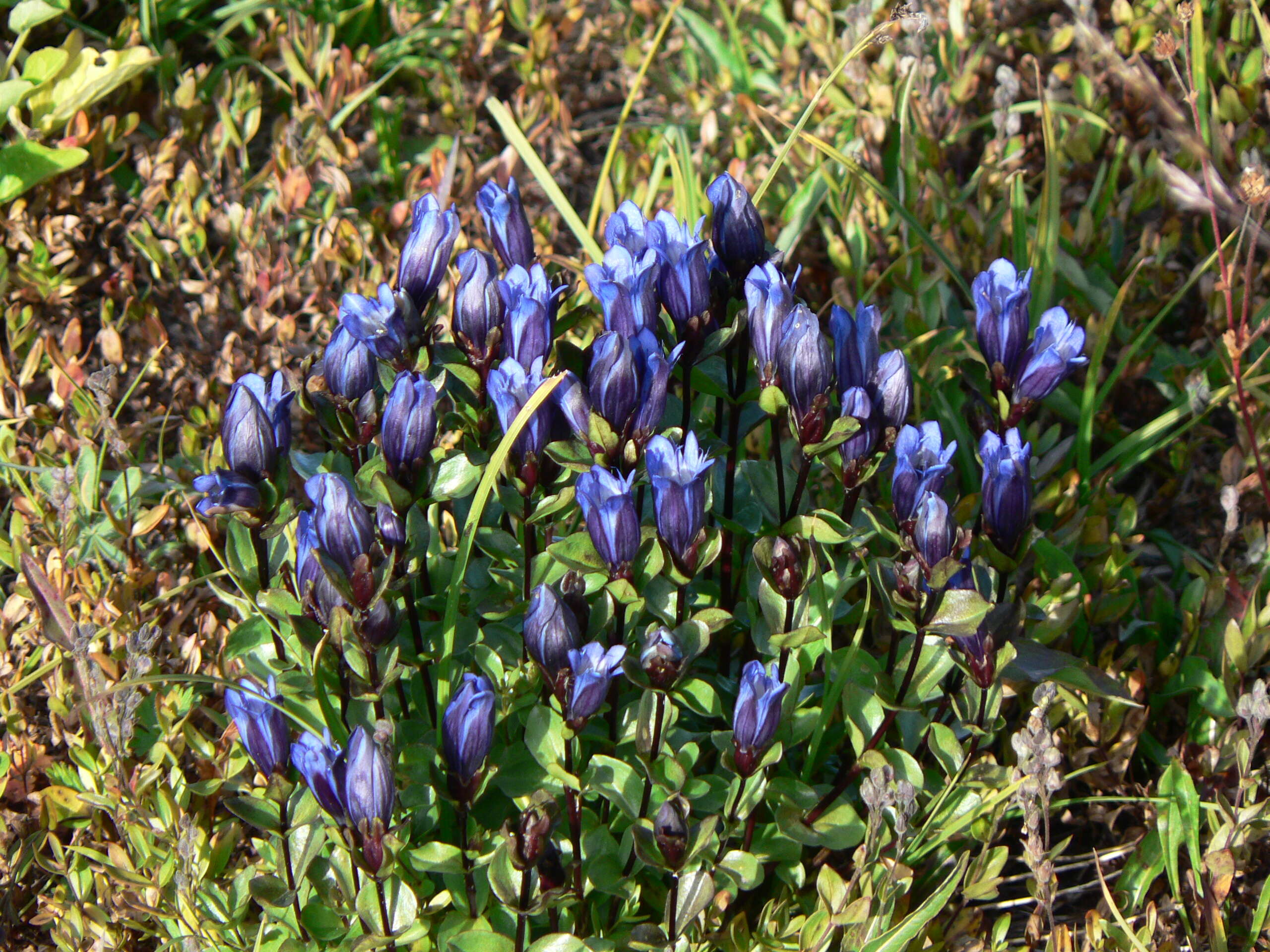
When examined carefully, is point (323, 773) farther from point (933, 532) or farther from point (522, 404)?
point (933, 532)

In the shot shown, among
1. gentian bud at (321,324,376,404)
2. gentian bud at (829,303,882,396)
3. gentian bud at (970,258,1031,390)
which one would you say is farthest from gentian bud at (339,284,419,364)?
gentian bud at (970,258,1031,390)

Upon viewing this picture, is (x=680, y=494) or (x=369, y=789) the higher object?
(x=680, y=494)

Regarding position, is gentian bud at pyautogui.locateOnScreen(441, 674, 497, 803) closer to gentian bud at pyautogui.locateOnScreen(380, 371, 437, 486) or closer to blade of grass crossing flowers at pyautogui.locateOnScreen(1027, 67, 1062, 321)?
gentian bud at pyautogui.locateOnScreen(380, 371, 437, 486)

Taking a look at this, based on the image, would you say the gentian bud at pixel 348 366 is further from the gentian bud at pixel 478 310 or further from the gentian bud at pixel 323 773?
the gentian bud at pixel 323 773

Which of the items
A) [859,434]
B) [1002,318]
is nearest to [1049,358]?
[1002,318]

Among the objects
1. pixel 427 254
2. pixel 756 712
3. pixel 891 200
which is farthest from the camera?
pixel 891 200

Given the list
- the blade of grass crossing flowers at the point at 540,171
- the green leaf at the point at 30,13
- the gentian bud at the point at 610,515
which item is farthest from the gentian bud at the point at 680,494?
the green leaf at the point at 30,13
